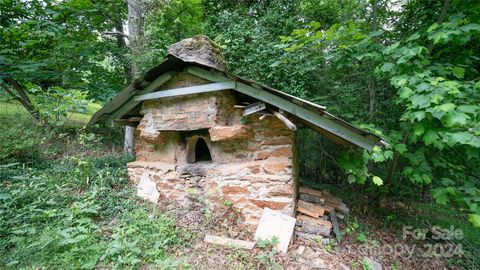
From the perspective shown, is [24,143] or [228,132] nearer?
[228,132]

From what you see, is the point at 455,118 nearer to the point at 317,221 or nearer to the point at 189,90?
the point at 317,221

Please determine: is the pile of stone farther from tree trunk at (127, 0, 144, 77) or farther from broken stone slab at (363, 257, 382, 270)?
tree trunk at (127, 0, 144, 77)

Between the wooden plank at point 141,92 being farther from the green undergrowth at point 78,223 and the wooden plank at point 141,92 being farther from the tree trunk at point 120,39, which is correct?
the tree trunk at point 120,39

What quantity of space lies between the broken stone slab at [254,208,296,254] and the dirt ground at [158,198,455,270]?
15cm

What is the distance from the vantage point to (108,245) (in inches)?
116

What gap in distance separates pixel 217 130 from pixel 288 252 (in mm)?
2139

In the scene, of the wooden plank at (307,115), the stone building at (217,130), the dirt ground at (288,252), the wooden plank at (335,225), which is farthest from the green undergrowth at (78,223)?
the wooden plank at (335,225)

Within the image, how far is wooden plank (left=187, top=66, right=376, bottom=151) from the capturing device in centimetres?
292

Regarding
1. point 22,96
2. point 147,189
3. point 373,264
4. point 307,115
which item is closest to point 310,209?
point 373,264

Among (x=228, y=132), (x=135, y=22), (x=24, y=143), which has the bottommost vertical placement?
(x=24, y=143)

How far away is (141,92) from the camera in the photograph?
4238 mm

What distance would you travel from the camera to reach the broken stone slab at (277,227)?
322 cm

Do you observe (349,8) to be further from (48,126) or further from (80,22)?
(48,126)

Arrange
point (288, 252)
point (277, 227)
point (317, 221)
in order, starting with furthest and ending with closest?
point (317, 221), point (277, 227), point (288, 252)
